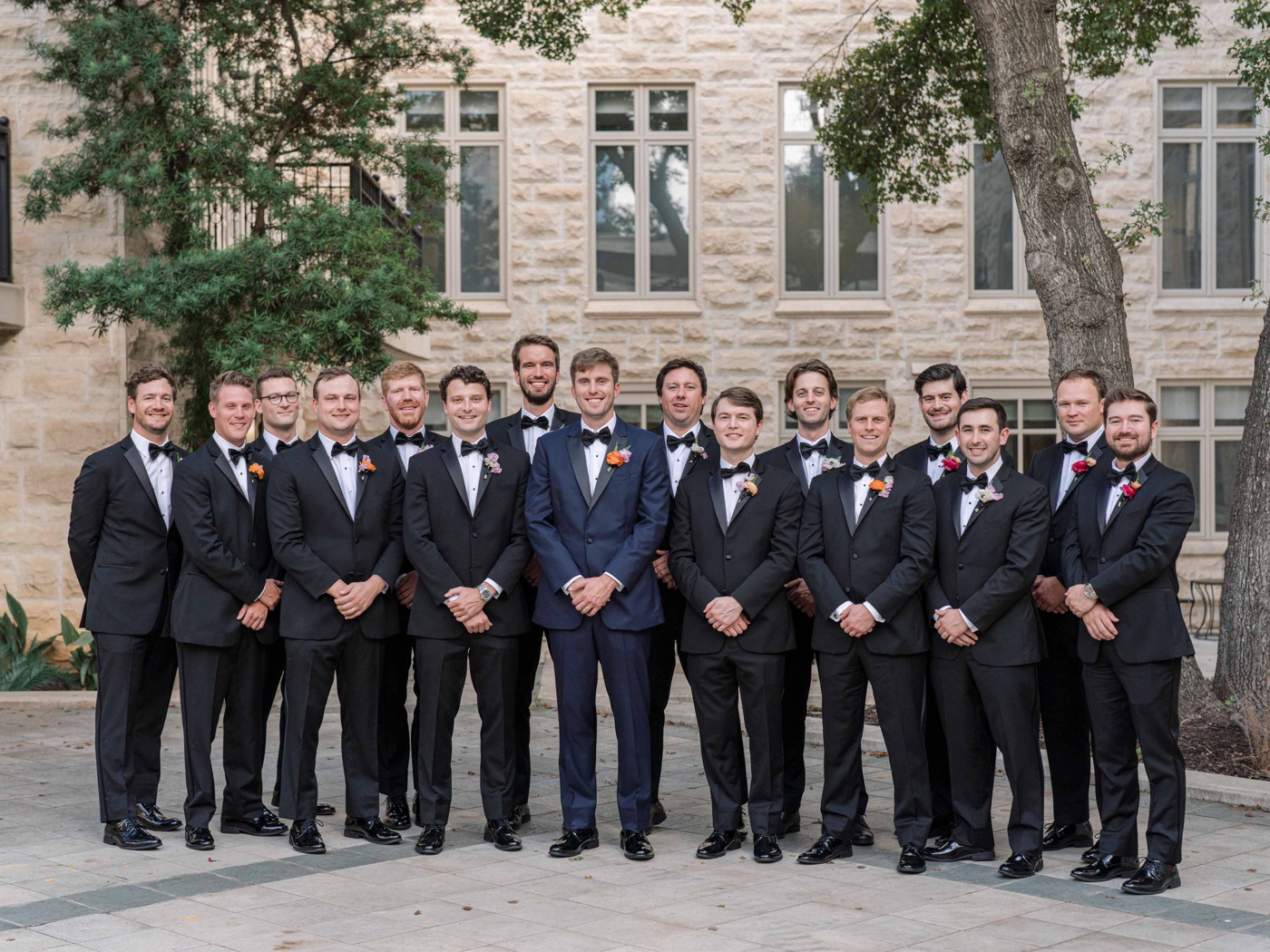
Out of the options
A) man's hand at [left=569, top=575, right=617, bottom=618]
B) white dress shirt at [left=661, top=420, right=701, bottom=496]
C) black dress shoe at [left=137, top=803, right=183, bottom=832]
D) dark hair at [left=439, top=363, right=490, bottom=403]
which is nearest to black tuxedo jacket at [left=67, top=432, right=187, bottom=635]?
black dress shoe at [left=137, top=803, right=183, bottom=832]

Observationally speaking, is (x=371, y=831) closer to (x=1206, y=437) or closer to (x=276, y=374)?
(x=276, y=374)

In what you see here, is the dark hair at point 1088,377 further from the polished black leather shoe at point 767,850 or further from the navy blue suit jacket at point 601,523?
the polished black leather shoe at point 767,850

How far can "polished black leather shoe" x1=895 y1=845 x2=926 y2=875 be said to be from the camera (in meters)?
6.32

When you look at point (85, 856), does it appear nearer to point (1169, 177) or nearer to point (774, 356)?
point (774, 356)

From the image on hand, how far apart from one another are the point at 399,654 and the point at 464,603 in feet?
2.61

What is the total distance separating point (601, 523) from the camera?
6723mm

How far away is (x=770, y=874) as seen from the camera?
6.32 metres

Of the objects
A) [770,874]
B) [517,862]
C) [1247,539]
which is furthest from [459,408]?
[1247,539]

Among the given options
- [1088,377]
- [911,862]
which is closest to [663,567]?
[911,862]

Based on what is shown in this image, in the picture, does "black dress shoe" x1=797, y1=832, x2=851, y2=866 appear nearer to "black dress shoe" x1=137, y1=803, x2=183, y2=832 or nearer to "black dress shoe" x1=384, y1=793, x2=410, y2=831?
"black dress shoe" x1=384, y1=793, x2=410, y2=831

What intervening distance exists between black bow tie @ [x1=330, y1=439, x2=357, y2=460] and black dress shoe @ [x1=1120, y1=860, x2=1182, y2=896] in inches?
153

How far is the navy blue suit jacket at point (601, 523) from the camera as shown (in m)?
6.69

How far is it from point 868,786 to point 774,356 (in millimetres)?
9373

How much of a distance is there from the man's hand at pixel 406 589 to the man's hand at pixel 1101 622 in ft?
10.0
